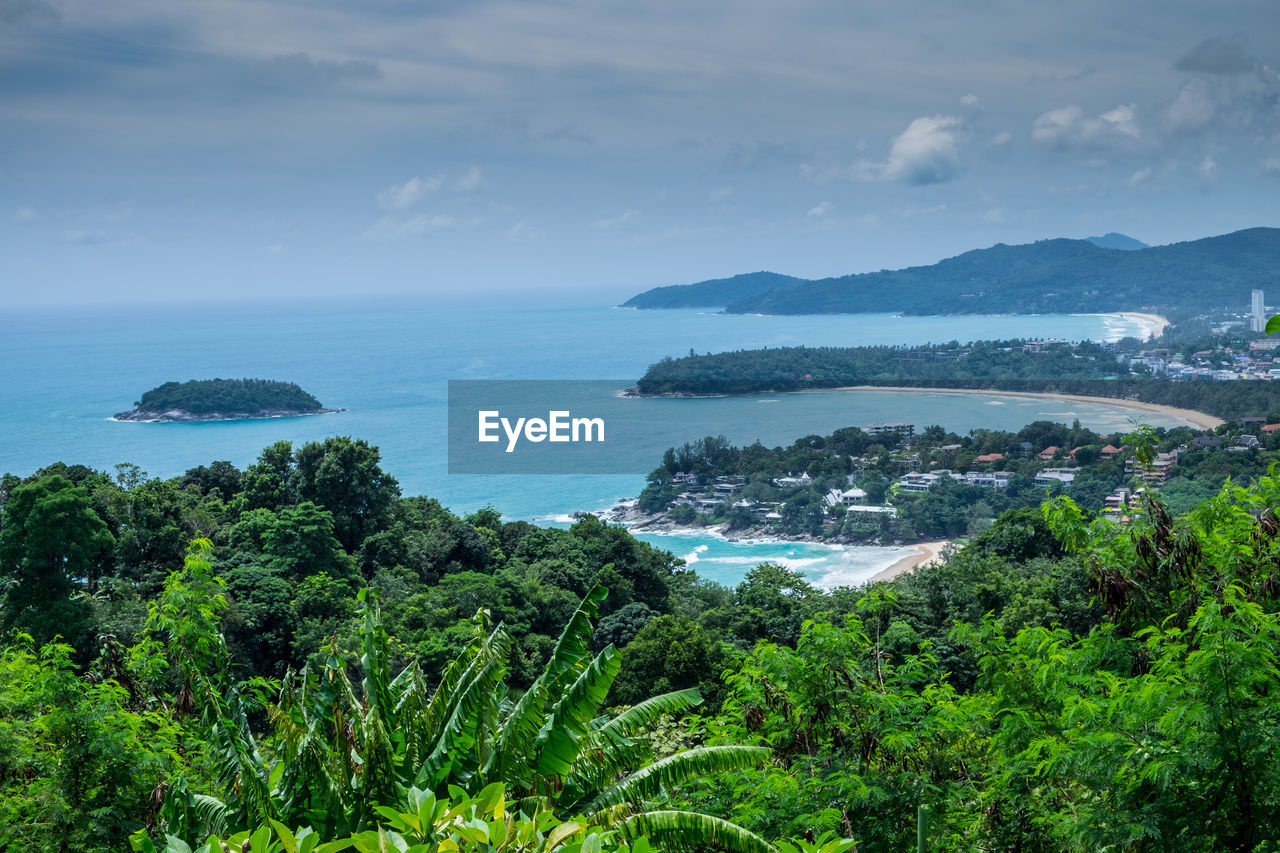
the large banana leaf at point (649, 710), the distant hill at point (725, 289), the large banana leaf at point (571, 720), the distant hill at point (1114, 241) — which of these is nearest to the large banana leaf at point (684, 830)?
the large banana leaf at point (571, 720)

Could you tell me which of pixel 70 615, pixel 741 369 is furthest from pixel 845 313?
pixel 70 615

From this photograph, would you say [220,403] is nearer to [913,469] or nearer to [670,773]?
[913,469]

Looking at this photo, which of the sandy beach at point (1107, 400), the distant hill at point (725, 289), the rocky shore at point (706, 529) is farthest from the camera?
the distant hill at point (725, 289)

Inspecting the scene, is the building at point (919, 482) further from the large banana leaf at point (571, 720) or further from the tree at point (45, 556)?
the large banana leaf at point (571, 720)

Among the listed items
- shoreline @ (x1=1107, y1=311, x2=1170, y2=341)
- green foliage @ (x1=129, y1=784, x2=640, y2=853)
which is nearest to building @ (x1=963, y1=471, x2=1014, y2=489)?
green foliage @ (x1=129, y1=784, x2=640, y2=853)

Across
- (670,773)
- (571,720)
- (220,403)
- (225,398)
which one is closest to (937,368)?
(225,398)

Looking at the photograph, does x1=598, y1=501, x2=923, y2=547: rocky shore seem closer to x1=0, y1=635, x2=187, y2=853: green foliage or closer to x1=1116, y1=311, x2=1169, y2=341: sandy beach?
x1=0, y1=635, x2=187, y2=853: green foliage

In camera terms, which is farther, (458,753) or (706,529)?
(706,529)
